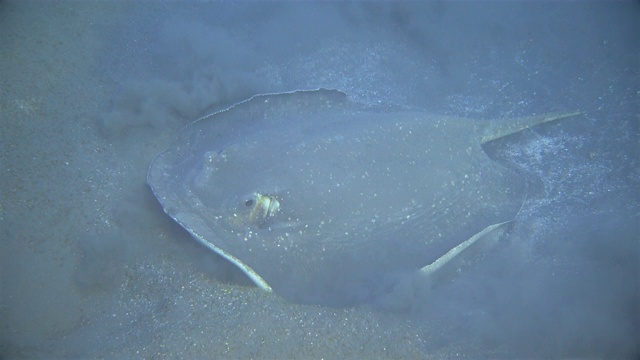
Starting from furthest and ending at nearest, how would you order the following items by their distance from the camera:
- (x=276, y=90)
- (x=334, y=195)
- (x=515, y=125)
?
(x=276, y=90), (x=515, y=125), (x=334, y=195)

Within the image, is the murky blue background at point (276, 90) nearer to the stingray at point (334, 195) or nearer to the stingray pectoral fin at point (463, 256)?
the stingray pectoral fin at point (463, 256)

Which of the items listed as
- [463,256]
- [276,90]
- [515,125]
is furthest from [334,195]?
[515,125]

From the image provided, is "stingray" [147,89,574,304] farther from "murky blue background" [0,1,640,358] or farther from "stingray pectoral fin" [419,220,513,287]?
"murky blue background" [0,1,640,358]

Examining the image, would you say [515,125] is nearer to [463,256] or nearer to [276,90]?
[463,256]

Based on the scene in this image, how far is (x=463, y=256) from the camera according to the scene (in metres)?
4.84

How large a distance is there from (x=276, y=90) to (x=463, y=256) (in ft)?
12.3

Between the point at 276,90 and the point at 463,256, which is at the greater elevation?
the point at 276,90

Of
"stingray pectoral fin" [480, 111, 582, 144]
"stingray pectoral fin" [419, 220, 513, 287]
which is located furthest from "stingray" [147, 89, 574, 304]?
"stingray pectoral fin" [480, 111, 582, 144]

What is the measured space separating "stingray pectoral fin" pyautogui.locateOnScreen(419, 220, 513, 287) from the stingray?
0.02 m

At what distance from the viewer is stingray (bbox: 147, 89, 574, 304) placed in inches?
159

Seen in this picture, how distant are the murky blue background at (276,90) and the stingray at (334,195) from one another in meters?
0.45

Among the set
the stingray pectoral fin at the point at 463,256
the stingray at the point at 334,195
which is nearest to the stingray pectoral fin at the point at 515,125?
the stingray at the point at 334,195

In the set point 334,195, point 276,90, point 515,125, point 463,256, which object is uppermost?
point 276,90

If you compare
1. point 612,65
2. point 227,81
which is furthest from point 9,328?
point 612,65
